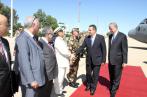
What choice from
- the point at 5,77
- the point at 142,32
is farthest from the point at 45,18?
the point at 5,77

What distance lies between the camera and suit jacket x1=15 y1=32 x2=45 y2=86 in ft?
14.8

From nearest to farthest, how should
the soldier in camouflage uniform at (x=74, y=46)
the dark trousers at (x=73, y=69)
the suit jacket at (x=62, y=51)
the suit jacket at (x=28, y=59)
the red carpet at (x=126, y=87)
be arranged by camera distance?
the suit jacket at (x=28, y=59), the suit jacket at (x=62, y=51), the red carpet at (x=126, y=87), the soldier in camouflage uniform at (x=74, y=46), the dark trousers at (x=73, y=69)

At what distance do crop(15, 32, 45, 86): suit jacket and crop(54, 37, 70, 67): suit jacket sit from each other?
279 cm

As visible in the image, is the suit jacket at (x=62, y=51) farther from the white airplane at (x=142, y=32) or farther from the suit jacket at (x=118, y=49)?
the white airplane at (x=142, y=32)

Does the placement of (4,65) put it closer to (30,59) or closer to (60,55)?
(30,59)

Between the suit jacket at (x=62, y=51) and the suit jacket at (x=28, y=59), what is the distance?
2.79 m

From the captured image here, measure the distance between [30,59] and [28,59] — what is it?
0.07 m

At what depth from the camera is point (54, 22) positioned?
99812mm

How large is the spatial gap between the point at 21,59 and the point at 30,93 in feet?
2.03

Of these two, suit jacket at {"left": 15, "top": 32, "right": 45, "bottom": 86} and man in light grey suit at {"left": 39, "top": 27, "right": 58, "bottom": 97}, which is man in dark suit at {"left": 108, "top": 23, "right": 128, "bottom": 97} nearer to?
man in light grey suit at {"left": 39, "top": 27, "right": 58, "bottom": 97}

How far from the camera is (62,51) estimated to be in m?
7.61

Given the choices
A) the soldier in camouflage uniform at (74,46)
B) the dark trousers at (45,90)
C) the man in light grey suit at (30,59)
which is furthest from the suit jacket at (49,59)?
the soldier in camouflage uniform at (74,46)

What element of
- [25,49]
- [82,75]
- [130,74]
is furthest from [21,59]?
[130,74]

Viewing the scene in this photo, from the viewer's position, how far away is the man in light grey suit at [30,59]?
4520 millimetres
